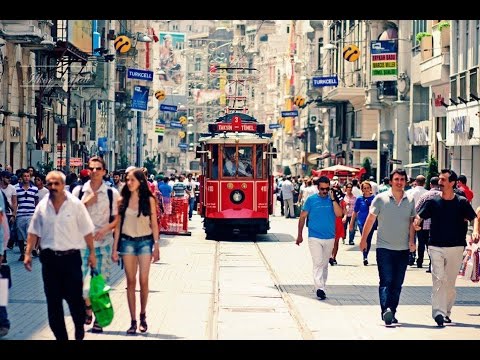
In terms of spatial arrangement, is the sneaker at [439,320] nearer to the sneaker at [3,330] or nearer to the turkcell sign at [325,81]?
the sneaker at [3,330]

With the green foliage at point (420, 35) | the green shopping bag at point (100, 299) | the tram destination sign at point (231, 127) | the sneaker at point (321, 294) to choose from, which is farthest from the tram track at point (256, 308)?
the green foliage at point (420, 35)

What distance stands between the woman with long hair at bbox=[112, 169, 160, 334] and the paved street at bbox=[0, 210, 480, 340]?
0.55 meters

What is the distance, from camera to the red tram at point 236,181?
33.6 meters

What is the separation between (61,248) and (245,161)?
21.6 meters

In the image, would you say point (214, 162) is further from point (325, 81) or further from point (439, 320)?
point (439, 320)

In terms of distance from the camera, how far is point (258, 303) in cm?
1708

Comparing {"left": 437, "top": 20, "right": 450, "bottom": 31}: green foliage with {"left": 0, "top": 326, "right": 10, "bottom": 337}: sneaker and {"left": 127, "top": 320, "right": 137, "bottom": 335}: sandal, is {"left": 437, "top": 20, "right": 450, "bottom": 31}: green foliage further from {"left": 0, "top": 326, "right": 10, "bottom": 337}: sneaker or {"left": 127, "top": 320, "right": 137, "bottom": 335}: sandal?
{"left": 0, "top": 326, "right": 10, "bottom": 337}: sneaker

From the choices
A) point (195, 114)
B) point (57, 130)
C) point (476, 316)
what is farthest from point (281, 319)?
point (195, 114)

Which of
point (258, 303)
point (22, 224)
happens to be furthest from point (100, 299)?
point (22, 224)

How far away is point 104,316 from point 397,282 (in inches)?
143

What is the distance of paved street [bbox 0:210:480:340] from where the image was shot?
13.9 meters

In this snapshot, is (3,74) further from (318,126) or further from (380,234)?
(318,126)

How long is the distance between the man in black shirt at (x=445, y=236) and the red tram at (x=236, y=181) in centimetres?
1885
